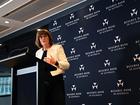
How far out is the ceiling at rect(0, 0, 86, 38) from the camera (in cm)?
485

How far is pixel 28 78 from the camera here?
140 cm

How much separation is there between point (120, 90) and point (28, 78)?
2.76m

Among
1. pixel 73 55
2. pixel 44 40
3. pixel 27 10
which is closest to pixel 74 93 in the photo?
pixel 73 55

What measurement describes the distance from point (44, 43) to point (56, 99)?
433mm

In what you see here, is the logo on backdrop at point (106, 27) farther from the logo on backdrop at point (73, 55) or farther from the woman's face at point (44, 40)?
the woman's face at point (44, 40)

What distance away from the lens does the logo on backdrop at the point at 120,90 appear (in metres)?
3.83

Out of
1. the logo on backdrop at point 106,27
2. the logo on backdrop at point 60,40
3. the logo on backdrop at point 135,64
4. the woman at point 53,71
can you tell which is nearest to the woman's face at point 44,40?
the woman at point 53,71

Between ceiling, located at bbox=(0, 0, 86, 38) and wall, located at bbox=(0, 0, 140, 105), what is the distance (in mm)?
258


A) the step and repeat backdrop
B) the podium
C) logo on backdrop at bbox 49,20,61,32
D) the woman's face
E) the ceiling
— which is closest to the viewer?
the podium

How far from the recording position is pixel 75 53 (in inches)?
187

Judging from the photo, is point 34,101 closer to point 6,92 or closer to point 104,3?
point 104,3

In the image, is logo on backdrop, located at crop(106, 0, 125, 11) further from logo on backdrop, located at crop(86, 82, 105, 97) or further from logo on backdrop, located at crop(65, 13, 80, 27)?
logo on backdrop, located at crop(86, 82, 105, 97)

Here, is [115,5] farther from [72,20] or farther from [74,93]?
[74,93]

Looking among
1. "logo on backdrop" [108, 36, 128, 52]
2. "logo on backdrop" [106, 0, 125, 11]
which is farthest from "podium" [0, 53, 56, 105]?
"logo on backdrop" [106, 0, 125, 11]
